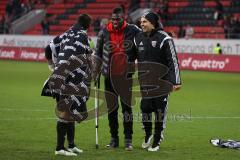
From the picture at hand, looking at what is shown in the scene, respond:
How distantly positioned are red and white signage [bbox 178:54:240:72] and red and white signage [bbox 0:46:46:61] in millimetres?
10798

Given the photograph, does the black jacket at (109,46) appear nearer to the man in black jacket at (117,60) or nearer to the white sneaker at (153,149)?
the man in black jacket at (117,60)

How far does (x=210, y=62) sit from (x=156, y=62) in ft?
75.5

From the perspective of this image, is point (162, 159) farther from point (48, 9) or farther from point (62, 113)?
point (48, 9)

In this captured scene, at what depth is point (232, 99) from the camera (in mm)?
19906

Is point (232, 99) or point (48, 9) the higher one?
point (48, 9)

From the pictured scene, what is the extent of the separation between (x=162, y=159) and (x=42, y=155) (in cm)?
199

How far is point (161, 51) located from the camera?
10492 mm

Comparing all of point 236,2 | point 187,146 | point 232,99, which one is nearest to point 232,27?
point 236,2

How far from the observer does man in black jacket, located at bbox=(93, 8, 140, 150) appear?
10883 millimetres

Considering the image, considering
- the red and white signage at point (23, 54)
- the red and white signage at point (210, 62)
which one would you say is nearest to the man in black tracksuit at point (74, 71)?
the red and white signage at point (210, 62)

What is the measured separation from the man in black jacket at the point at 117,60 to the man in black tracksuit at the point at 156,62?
0.89 feet

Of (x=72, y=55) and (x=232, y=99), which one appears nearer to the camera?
(x=72, y=55)

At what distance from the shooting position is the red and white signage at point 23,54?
133 ft

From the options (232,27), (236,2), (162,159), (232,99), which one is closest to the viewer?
(162,159)
